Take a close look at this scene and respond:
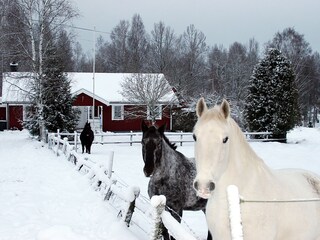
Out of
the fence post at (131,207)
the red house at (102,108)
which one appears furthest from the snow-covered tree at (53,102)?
Result: the fence post at (131,207)

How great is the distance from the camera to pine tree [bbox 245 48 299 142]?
2905cm

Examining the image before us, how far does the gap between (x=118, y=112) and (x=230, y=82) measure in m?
20.4

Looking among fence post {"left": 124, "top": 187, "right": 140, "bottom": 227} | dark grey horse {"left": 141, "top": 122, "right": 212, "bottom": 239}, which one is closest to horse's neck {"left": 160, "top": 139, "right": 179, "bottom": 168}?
dark grey horse {"left": 141, "top": 122, "right": 212, "bottom": 239}

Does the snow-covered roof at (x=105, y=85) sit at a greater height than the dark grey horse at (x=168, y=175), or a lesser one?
greater

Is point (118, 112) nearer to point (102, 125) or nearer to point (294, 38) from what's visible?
point (102, 125)

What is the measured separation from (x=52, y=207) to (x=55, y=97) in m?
20.5

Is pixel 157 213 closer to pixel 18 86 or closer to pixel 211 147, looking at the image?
pixel 211 147

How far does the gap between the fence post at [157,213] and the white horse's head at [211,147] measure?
1.91 metres

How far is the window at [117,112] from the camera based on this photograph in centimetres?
3759

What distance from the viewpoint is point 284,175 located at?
4312 mm

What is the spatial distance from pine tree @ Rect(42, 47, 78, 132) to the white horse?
25.4 m

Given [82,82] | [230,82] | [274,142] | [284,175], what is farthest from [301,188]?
[230,82]

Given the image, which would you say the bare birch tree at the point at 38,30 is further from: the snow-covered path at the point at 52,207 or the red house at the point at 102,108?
the snow-covered path at the point at 52,207

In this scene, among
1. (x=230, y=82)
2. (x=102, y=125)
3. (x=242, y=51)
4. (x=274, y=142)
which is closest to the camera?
(x=274, y=142)
